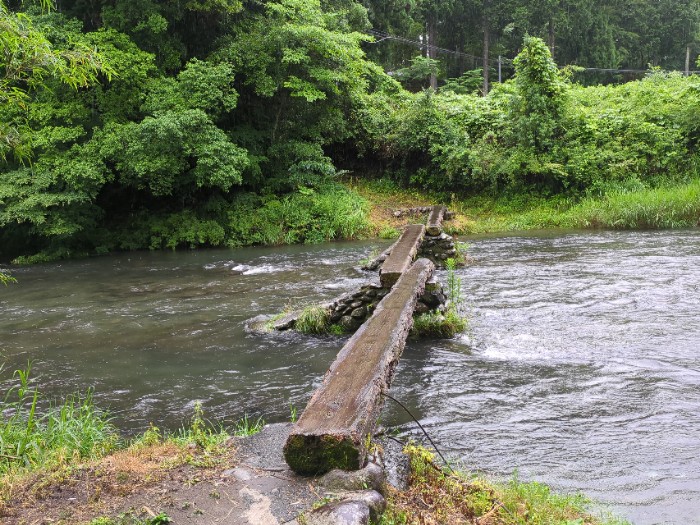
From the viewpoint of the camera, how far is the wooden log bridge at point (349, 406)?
264 centimetres

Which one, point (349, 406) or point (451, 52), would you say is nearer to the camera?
point (349, 406)

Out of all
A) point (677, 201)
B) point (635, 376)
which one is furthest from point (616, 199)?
point (635, 376)

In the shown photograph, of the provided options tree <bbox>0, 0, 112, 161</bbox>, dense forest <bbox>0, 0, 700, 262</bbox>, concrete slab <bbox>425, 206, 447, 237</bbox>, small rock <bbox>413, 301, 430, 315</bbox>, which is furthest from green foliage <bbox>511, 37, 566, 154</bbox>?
tree <bbox>0, 0, 112, 161</bbox>

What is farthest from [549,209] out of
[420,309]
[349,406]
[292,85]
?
[349,406]

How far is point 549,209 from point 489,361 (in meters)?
12.5

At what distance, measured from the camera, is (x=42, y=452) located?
3.37 m

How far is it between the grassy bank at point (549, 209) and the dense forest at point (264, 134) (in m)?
0.58

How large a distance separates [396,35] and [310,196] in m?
16.6

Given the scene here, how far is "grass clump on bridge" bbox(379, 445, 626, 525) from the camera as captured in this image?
8.60 ft

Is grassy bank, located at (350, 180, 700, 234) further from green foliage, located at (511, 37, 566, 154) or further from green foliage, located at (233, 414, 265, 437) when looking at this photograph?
green foliage, located at (233, 414, 265, 437)

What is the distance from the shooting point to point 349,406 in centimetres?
298

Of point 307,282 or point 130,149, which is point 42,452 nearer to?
point 307,282

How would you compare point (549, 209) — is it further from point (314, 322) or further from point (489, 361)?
point (489, 361)

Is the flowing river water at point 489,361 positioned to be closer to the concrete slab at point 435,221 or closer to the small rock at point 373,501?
the concrete slab at point 435,221
